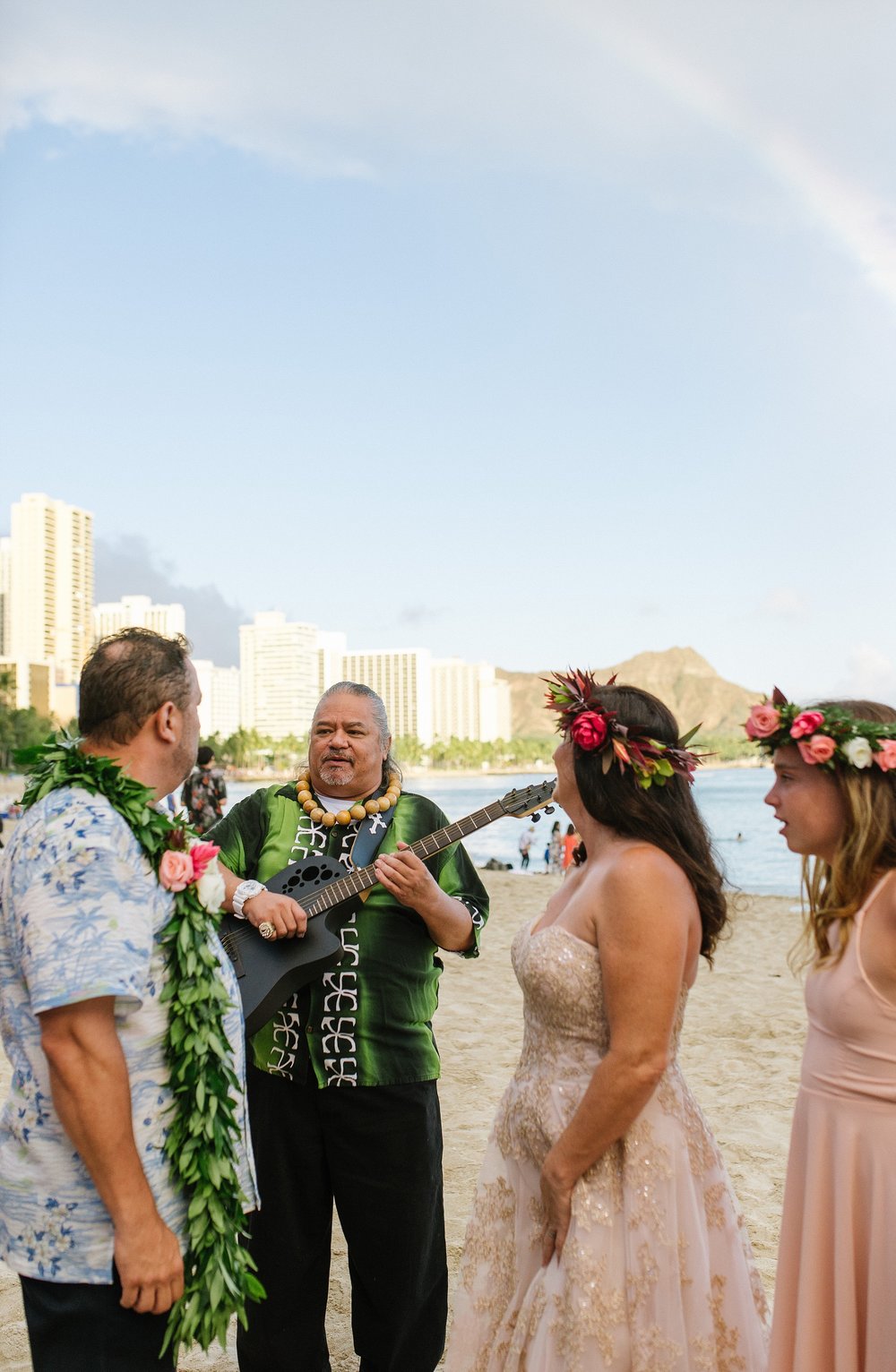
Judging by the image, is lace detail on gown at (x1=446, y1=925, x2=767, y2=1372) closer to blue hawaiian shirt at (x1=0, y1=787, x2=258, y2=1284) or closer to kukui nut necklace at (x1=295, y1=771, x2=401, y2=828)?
blue hawaiian shirt at (x1=0, y1=787, x2=258, y2=1284)

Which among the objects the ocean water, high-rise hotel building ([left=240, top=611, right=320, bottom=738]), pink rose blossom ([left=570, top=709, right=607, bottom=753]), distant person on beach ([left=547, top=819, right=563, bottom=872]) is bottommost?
the ocean water

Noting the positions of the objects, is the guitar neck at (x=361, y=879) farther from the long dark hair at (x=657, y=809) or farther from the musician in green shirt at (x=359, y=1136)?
the long dark hair at (x=657, y=809)

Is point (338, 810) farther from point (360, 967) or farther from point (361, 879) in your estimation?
point (360, 967)

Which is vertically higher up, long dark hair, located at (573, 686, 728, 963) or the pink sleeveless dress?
long dark hair, located at (573, 686, 728, 963)

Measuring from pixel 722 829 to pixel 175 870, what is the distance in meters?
66.4

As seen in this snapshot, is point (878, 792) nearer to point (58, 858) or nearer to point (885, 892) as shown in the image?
point (885, 892)

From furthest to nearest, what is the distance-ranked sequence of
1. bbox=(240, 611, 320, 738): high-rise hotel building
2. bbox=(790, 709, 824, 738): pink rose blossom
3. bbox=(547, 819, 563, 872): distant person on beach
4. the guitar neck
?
bbox=(240, 611, 320, 738): high-rise hotel building → bbox=(547, 819, 563, 872): distant person on beach → the guitar neck → bbox=(790, 709, 824, 738): pink rose blossom

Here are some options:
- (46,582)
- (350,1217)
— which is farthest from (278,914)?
(46,582)

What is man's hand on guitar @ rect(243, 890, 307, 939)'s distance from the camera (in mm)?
3096

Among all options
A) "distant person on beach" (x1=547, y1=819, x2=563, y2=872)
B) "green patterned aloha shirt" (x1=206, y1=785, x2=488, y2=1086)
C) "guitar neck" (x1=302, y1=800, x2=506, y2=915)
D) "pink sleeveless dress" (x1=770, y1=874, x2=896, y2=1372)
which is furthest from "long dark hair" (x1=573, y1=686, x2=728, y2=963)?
"distant person on beach" (x1=547, y1=819, x2=563, y2=872)

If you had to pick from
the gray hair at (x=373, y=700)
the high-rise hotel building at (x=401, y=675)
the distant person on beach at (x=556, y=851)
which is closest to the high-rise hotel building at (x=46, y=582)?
the high-rise hotel building at (x=401, y=675)

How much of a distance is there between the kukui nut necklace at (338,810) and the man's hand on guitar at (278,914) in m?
0.37

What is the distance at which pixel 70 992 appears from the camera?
6.09 feet

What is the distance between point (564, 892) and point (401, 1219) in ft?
4.17
